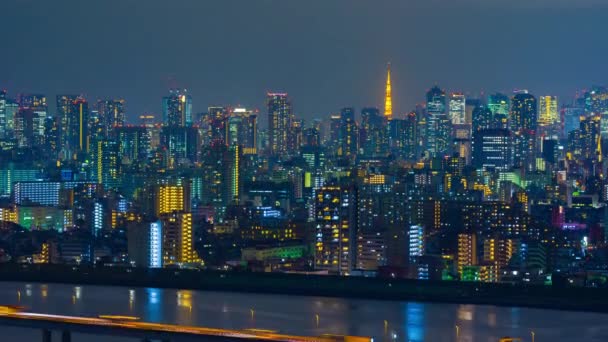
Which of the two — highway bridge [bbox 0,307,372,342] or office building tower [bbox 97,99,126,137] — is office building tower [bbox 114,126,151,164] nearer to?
office building tower [bbox 97,99,126,137]

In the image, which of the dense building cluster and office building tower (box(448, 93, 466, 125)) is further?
office building tower (box(448, 93, 466, 125))

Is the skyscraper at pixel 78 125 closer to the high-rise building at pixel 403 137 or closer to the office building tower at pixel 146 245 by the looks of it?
the high-rise building at pixel 403 137

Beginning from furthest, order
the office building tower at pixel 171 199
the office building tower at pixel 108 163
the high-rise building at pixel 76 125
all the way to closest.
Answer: the high-rise building at pixel 76 125 < the office building tower at pixel 108 163 < the office building tower at pixel 171 199

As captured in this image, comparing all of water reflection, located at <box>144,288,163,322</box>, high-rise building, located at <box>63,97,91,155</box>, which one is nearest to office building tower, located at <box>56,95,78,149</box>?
high-rise building, located at <box>63,97,91,155</box>

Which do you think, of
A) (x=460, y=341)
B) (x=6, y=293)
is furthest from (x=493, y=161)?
(x=460, y=341)

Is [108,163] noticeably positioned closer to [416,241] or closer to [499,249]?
[416,241]

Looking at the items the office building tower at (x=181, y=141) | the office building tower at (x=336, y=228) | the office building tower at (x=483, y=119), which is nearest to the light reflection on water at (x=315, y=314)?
the office building tower at (x=336, y=228)

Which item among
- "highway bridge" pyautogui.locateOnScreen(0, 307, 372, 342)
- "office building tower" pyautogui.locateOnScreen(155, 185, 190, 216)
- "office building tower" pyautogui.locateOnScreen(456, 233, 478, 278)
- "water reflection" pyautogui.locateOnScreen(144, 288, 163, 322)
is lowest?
"water reflection" pyautogui.locateOnScreen(144, 288, 163, 322)
